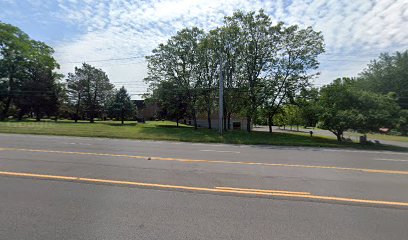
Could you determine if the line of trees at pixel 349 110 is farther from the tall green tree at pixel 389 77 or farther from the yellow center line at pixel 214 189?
the tall green tree at pixel 389 77

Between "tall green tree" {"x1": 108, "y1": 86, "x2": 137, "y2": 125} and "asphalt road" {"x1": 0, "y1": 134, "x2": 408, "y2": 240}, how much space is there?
111 ft

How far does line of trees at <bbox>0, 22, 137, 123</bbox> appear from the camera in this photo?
38719mm

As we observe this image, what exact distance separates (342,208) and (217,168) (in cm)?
388

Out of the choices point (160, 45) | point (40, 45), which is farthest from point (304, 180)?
point (40, 45)

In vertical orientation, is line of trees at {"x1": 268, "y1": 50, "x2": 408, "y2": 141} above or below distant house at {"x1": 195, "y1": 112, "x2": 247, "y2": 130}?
above

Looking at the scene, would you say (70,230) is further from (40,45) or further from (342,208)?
(40,45)

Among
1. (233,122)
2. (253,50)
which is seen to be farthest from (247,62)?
(233,122)

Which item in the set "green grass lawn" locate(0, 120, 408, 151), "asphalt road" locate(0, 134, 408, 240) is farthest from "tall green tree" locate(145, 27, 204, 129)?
"asphalt road" locate(0, 134, 408, 240)

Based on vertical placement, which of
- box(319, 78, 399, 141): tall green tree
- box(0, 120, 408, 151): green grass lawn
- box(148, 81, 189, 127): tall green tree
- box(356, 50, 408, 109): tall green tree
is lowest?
box(0, 120, 408, 151): green grass lawn

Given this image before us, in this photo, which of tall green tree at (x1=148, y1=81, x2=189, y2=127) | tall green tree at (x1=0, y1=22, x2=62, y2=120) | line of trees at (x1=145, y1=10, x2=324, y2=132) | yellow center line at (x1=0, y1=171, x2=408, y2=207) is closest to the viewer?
yellow center line at (x1=0, y1=171, x2=408, y2=207)

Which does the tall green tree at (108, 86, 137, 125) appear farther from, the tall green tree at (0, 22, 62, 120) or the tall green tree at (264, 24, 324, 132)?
the tall green tree at (264, 24, 324, 132)

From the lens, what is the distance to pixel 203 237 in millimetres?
3068

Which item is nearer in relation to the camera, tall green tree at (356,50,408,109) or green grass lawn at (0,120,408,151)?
green grass lawn at (0,120,408,151)

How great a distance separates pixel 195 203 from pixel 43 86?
155ft
